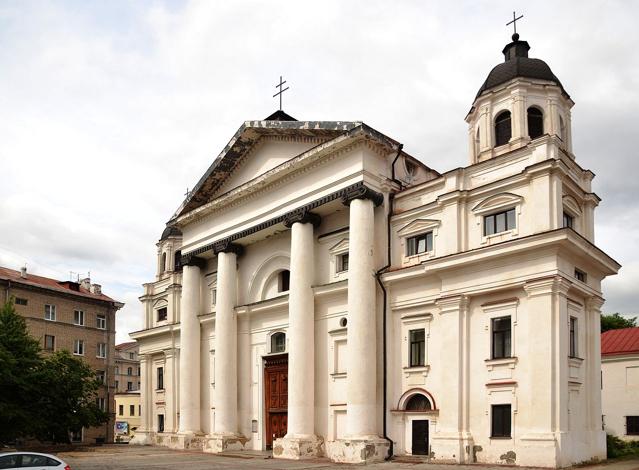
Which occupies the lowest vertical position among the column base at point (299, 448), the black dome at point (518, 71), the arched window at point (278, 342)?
the column base at point (299, 448)

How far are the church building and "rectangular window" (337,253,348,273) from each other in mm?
50

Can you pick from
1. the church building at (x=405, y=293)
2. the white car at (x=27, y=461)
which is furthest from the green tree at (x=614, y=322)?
the white car at (x=27, y=461)

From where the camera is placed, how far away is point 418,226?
24656 mm

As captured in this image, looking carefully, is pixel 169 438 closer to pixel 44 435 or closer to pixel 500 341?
pixel 44 435

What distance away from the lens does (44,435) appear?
3338 centimetres

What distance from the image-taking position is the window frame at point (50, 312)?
48.7 m

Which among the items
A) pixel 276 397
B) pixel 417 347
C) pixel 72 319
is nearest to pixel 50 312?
pixel 72 319

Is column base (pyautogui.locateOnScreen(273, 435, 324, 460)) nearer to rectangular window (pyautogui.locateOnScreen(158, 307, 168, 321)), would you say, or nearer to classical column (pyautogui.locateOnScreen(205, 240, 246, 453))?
classical column (pyautogui.locateOnScreen(205, 240, 246, 453))

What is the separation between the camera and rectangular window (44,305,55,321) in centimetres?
4872

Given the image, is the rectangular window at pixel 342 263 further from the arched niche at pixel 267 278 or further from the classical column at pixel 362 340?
the arched niche at pixel 267 278

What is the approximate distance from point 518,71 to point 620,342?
66.2 ft

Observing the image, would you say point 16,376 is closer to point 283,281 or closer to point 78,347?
point 283,281

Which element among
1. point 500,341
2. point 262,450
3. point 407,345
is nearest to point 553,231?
point 500,341

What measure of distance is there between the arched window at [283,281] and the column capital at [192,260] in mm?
5633
